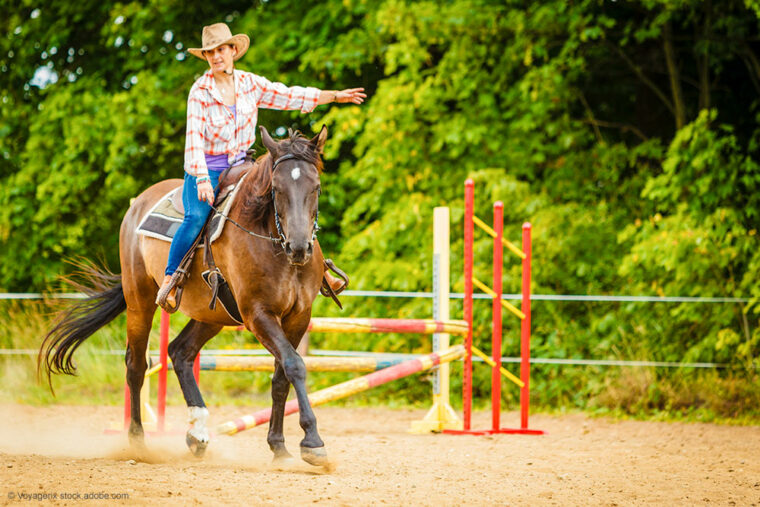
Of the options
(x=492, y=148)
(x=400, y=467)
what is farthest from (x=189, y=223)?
(x=492, y=148)

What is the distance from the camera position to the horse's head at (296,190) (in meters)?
4.69

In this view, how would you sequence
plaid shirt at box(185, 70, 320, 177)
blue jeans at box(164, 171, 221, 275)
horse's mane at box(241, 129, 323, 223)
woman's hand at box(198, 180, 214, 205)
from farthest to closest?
blue jeans at box(164, 171, 221, 275)
plaid shirt at box(185, 70, 320, 177)
woman's hand at box(198, 180, 214, 205)
horse's mane at box(241, 129, 323, 223)

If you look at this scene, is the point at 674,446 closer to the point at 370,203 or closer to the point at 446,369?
the point at 446,369

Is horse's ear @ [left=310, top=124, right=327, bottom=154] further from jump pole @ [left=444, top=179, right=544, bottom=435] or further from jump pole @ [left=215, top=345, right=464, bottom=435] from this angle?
jump pole @ [left=444, top=179, right=544, bottom=435]

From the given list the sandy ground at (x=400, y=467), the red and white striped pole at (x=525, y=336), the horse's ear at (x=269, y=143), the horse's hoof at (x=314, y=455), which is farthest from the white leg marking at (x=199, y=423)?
the red and white striped pole at (x=525, y=336)

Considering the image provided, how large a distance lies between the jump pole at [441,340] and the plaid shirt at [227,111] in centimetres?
265

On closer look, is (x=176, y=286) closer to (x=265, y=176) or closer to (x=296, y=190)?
(x=265, y=176)

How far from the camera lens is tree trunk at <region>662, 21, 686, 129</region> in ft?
37.3

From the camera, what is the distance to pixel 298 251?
15.3 ft

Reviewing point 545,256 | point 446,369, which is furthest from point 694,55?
point 446,369

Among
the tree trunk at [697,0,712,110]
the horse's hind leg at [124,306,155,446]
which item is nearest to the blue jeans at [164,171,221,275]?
the horse's hind leg at [124,306,155,446]

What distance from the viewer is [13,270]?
13602mm

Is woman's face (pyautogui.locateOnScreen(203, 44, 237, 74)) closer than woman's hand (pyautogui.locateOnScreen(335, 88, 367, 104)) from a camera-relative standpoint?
Yes

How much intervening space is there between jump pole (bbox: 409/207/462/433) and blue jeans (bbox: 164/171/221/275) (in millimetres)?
2983
